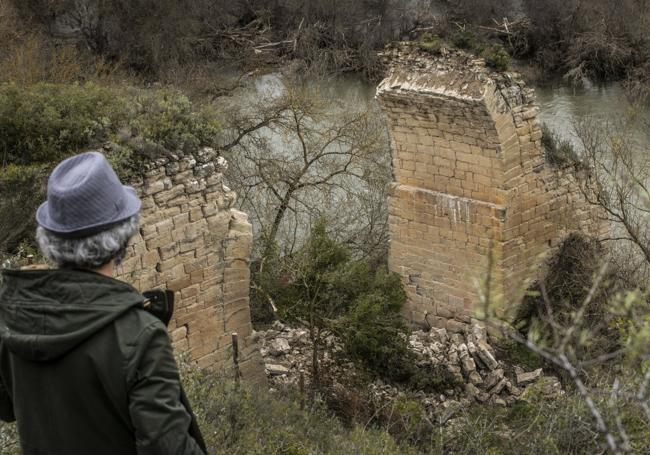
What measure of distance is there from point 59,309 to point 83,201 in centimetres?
30

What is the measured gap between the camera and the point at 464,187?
9.42 metres

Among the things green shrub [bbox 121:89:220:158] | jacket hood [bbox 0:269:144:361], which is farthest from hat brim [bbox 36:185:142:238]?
green shrub [bbox 121:89:220:158]

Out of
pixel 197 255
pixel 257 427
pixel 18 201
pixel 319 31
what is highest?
pixel 18 201

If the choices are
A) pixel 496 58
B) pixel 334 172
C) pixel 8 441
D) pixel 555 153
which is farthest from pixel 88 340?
pixel 334 172

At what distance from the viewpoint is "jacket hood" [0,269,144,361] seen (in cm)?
236

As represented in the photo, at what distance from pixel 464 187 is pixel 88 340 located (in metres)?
7.39

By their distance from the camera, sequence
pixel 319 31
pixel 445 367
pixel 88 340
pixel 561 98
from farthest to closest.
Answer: pixel 319 31 < pixel 561 98 < pixel 445 367 < pixel 88 340

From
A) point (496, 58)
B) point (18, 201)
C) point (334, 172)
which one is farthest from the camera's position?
point (334, 172)

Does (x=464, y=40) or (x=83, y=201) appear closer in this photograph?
(x=83, y=201)

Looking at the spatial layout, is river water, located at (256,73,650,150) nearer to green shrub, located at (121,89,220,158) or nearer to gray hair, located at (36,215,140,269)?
green shrub, located at (121,89,220,158)

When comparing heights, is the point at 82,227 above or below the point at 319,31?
above

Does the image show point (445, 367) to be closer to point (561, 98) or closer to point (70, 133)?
point (70, 133)

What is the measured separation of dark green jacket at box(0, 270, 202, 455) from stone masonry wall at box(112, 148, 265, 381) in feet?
14.0

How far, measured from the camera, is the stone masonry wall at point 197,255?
6.93m
